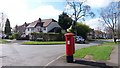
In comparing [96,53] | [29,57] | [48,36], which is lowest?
[29,57]

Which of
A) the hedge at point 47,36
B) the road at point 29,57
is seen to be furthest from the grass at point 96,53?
the hedge at point 47,36

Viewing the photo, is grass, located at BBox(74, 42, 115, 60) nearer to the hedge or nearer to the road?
the road

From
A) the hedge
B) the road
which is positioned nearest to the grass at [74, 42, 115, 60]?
the road

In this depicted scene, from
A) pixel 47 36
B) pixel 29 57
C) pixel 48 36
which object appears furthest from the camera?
pixel 48 36

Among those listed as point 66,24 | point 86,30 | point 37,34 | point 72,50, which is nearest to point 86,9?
point 86,30

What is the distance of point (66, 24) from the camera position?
78.3 metres

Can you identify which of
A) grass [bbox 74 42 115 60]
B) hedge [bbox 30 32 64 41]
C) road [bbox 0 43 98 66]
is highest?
hedge [bbox 30 32 64 41]

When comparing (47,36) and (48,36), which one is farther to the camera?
(48,36)

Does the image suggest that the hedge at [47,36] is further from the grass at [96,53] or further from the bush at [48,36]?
the grass at [96,53]

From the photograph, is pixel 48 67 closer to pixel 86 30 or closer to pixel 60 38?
pixel 60 38

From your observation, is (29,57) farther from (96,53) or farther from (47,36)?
(47,36)

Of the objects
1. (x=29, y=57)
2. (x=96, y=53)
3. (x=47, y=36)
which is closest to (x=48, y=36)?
(x=47, y=36)

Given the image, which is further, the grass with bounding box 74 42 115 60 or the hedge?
the hedge

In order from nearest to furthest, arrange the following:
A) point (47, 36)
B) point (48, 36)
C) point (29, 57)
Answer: point (29, 57) → point (47, 36) → point (48, 36)
